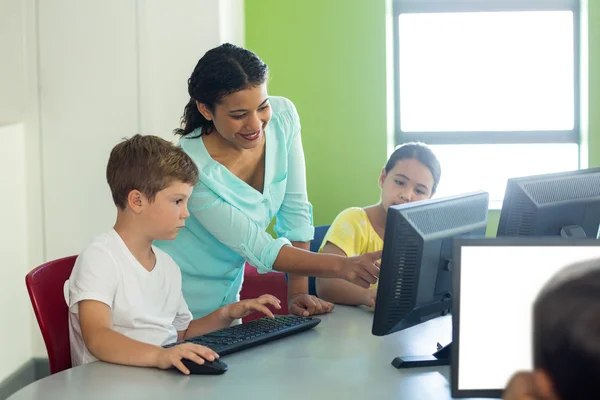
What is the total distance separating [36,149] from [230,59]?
68.9 inches

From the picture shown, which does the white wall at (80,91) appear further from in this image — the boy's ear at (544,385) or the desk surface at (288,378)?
the boy's ear at (544,385)

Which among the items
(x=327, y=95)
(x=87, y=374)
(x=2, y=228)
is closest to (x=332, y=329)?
(x=87, y=374)

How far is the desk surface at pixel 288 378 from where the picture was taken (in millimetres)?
1696

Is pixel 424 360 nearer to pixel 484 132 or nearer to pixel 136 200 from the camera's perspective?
pixel 136 200

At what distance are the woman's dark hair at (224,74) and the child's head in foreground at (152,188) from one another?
220mm

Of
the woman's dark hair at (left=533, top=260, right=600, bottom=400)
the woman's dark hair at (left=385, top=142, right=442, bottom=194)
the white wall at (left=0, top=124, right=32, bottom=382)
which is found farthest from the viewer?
the white wall at (left=0, top=124, right=32, bottom=382)

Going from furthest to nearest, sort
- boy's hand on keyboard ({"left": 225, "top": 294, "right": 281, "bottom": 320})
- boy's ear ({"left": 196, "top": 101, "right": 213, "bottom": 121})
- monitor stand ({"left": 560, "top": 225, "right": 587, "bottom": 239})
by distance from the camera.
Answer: boy's ear ({"left": 196, "top": 101, "right": 213, "bottom": 121}), boy's hand on keyboard ({"left": 225, "top": 294, "right": 281, "bottom": 320}), monitor stand ({"left": 560, "top": 225, "right": 587, "bottom": 239})

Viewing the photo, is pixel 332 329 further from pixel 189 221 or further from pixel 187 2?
pixel 187 2

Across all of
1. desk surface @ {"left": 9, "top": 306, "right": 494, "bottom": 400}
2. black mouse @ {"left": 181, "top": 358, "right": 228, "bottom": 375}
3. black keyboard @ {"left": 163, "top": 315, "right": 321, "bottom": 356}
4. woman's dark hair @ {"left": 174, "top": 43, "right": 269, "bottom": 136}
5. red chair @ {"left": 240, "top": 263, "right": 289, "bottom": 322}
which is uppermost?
woman's dark hair @ {"left": 174, "top": 43, "right": 269, "bottom": 136}

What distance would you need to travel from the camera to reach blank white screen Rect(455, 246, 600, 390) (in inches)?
58.4

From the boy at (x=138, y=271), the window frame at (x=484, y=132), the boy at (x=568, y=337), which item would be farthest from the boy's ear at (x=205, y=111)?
the window frame at (x=484, y=132)

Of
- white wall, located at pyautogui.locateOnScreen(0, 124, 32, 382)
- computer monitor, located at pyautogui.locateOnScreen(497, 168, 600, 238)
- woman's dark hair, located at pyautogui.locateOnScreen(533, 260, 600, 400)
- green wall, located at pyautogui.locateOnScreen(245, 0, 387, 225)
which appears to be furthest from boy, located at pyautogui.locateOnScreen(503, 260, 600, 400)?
green wall, located at pyautogui.locateOnScreen(245, 0, 387, 225)

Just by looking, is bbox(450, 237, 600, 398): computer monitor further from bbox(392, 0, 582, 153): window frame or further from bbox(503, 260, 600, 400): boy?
bbox(392, 0, 582, 153): window frame

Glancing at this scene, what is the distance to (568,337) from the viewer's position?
0.79 m
